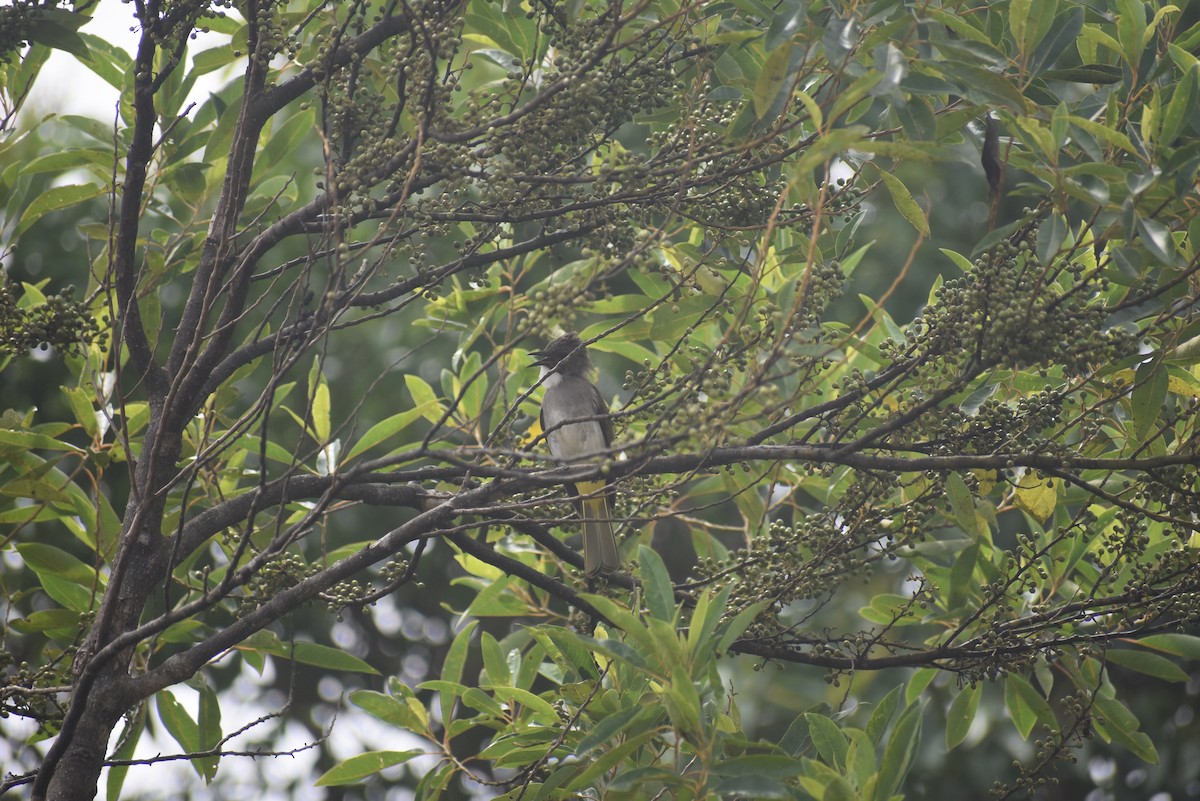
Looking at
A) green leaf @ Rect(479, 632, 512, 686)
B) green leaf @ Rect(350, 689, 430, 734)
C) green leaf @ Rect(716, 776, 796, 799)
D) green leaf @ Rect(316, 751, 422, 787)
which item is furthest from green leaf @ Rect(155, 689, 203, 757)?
green leaf @ Rect(716, 776, 796, 799)

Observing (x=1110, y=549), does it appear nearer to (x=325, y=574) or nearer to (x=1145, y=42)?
(x=1145, y=42)

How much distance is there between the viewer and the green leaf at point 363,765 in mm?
3660

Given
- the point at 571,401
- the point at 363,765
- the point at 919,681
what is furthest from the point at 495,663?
the point at 571,401

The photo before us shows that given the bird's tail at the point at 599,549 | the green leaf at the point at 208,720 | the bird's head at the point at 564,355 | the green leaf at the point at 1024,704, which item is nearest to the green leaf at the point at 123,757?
the green leaf at the point at 208,720

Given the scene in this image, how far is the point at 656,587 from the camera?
9.68 feet

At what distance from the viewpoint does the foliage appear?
2736mm

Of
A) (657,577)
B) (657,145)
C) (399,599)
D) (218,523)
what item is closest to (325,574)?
(218,523)

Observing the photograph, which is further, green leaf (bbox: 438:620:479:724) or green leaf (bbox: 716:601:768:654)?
green leaf (bbox: 438:620:479:724)

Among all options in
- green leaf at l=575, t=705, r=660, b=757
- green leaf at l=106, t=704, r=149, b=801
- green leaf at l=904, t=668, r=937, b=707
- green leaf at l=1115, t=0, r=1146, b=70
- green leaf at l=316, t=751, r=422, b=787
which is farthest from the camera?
green leaf at l=904, t=668, r=937, b=707

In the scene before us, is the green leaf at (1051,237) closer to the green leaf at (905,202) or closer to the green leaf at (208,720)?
the green leaf at (905,202)

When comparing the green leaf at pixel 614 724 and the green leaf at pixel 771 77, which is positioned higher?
the green leaf at pixel 771 77

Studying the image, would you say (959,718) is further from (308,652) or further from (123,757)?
(123,757)

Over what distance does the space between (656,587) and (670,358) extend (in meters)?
0.89

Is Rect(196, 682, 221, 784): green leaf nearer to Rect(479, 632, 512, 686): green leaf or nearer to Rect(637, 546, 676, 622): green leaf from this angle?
Rect(479, 632, 512, 686): green leaf
